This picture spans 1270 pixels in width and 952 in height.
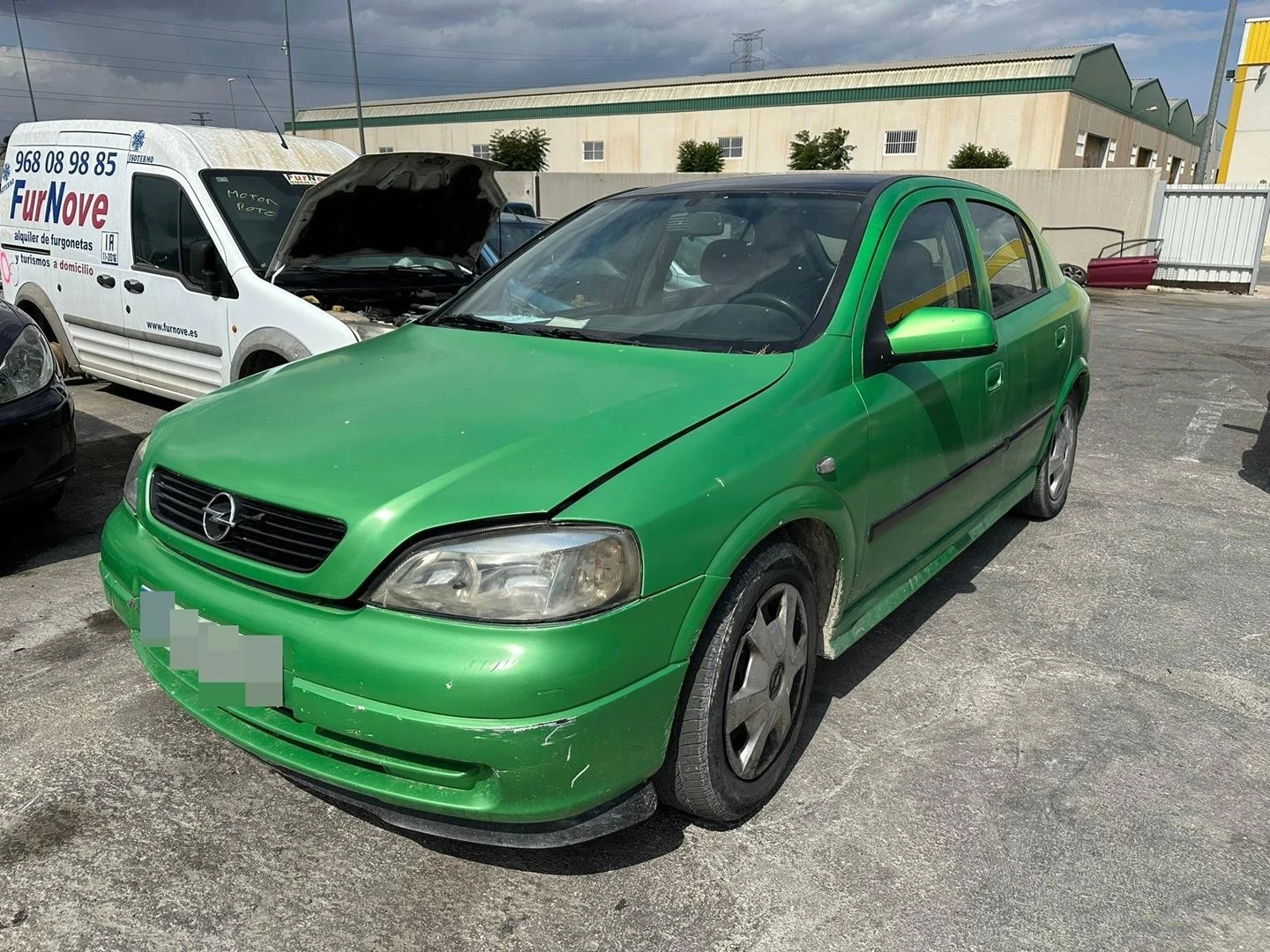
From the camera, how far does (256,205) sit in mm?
5656

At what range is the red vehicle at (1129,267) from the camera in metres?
17.8

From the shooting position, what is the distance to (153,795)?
8.27 feet

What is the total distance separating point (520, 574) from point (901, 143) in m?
47.4

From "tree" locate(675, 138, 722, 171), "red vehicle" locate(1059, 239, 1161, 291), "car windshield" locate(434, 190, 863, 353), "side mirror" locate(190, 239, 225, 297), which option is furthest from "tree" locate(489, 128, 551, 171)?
"car windshield" locate(434, 190, 863, 353)

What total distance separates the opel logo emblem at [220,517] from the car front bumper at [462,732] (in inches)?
4.8

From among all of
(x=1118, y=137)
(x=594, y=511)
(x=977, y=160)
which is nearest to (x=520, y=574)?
(x=594, y=511)

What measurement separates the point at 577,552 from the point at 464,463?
35 centimetres

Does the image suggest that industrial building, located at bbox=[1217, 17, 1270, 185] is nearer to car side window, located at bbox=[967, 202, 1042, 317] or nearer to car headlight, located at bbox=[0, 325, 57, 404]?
car side window, located at bbox=[967, 202, 1042, 317]

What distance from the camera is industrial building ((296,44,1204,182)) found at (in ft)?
136

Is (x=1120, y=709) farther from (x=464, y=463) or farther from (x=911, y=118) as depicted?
(x=911, y=118)

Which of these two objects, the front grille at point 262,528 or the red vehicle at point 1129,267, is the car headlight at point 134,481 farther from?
the red vehicle at point 1129,267

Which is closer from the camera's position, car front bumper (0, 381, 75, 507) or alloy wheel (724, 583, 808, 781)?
alloy wheel (724, 583, 808, 781)

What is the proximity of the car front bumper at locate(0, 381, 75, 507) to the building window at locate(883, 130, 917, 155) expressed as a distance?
4557 centimetres

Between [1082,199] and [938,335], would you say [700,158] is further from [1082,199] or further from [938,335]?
[938,335]
